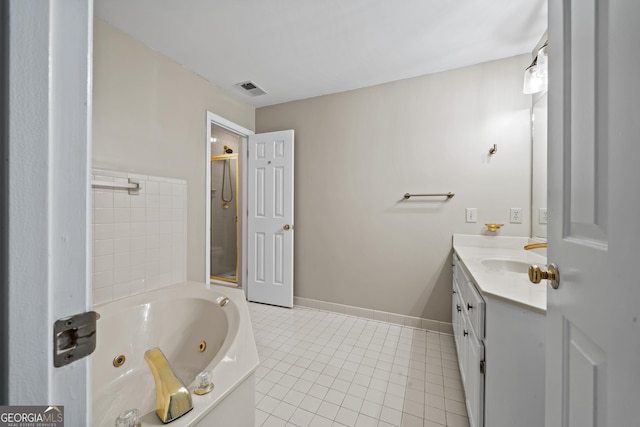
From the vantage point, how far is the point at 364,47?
76.8 inches

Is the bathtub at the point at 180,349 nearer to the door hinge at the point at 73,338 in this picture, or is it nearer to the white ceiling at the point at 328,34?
the door hinge at the point at 73,338

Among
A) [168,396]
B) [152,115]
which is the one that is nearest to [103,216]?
[152,115]

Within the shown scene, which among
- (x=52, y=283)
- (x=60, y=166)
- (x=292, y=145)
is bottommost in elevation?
(x=52, y=283)

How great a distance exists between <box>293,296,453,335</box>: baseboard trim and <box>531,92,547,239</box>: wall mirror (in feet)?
3.61

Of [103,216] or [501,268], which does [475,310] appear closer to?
→ [501,268]

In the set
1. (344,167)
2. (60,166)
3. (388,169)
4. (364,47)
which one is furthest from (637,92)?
(344,167)

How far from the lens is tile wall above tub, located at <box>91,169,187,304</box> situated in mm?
1608

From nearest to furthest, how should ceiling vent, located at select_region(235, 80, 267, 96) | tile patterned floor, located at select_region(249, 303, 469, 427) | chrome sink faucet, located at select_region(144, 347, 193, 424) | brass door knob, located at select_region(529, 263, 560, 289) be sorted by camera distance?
brass door knob, located at select_region(529, 263, 560, 289) → chrome sink faucet, located at select_region(144, 347, 193, 424) → tile patterned floor, located at select_region(249, 303, 469, 427) → ceiling vent, located at select_region(235, 80, 267, 96)

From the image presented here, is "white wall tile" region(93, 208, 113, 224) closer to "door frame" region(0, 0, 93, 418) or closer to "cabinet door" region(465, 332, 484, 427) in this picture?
"door frame" region(0, 0, 93, 418)

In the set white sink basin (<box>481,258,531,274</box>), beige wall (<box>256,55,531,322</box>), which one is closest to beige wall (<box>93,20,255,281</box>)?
beige wall (<box>256,55,531,322</box>)

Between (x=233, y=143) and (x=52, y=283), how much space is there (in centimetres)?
424

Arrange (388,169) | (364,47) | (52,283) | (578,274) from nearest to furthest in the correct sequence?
(52,283) → (578,274) → (364,47) → (388,169)

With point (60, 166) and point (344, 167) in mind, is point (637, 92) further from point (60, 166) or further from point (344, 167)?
point (344, 167)

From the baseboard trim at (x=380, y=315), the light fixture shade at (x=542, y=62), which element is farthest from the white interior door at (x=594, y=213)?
the baseboard trim at (x=380, y=315)
